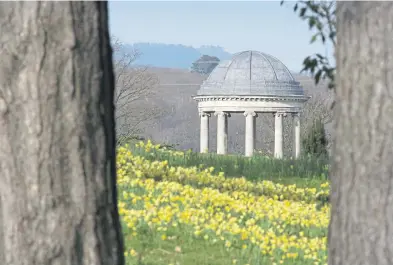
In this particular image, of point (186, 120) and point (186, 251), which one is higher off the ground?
point (186, 120)

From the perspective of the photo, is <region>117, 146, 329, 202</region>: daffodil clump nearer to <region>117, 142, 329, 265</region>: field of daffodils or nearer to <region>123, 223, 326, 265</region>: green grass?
<region>117, 142, 329, 265</region>: field of daffodils

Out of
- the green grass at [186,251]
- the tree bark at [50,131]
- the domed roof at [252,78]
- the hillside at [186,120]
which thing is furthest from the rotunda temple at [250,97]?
the tree bark at [50,131]

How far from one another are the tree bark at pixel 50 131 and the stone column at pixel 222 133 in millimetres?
28143

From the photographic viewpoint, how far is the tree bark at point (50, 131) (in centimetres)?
347

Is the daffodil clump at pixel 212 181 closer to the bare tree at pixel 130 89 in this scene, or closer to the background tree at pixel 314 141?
the background tree at pixel 314 141

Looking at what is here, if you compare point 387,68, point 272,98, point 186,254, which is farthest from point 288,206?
point 272,98

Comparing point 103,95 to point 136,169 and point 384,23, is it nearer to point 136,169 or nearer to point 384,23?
point 384,23

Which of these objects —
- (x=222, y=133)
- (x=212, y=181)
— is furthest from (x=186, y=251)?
(x=222, y=133)

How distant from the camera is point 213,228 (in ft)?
26.8

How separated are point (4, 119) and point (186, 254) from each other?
413 cm

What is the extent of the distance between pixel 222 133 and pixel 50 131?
29265mm

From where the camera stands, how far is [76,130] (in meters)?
3.48

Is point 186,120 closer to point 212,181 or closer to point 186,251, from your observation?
point 212,181

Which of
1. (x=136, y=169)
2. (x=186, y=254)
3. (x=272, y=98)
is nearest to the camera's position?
(x=186, y=254)
